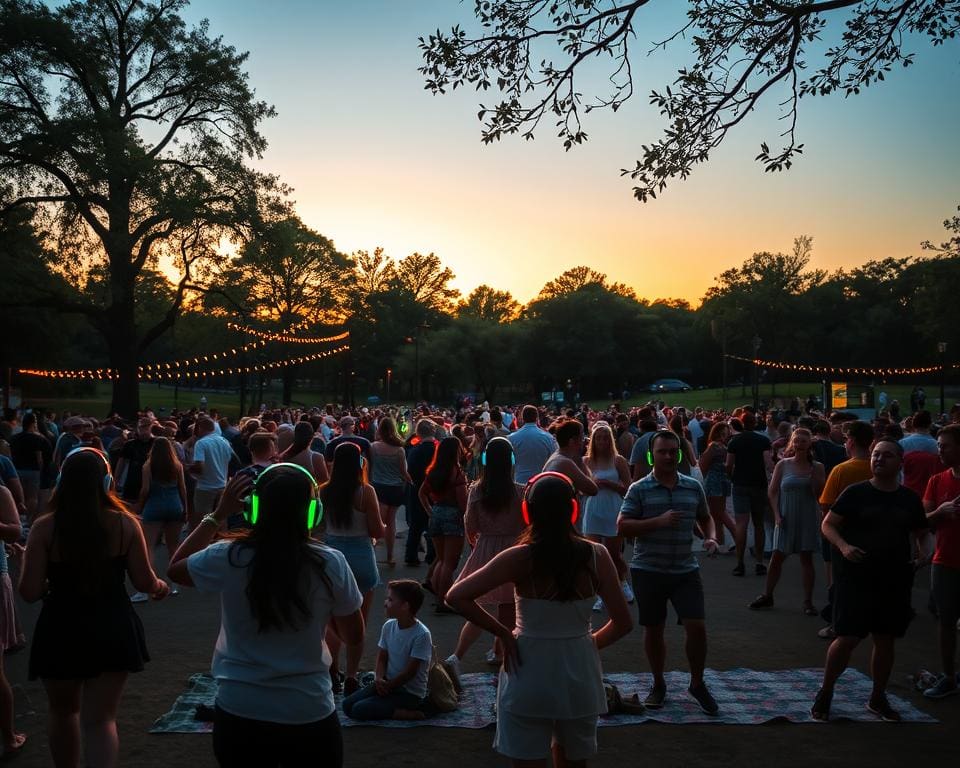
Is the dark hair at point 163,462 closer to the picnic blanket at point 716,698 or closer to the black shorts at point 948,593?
the picnic blanket at point 716,698

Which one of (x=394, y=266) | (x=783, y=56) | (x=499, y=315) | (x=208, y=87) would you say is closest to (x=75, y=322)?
(x=208, y=87)

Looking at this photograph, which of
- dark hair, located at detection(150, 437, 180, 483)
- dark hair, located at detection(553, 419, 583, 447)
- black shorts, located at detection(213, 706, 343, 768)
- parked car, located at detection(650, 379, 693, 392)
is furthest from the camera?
parked car, located at detection(650, 379, 693, 392)

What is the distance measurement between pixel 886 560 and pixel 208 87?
33.8 metres

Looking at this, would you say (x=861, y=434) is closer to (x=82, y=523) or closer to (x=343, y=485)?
(x=343, y=485)

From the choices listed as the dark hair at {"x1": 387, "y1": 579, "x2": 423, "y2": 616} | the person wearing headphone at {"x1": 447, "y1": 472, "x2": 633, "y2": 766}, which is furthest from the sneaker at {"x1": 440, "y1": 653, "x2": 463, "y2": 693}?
the person wearing headphone at {"x1": 447, "y1": 472, "x2": 633, "y2": 766}

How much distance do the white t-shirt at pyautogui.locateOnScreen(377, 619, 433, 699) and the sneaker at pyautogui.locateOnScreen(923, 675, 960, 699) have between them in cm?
357

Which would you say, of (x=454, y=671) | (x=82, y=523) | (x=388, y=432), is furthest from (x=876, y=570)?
(x=388, y=432)

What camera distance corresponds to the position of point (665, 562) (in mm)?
6336

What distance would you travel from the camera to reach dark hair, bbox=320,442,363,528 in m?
6.61

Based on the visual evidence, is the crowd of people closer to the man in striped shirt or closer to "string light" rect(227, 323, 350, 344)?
the man in striped shirt

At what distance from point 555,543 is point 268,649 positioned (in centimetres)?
117

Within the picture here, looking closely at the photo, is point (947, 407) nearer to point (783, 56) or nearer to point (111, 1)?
point (111, 1)

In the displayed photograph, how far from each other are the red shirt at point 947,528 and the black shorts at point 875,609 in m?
0.66

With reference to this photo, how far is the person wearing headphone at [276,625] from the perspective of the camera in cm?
309
